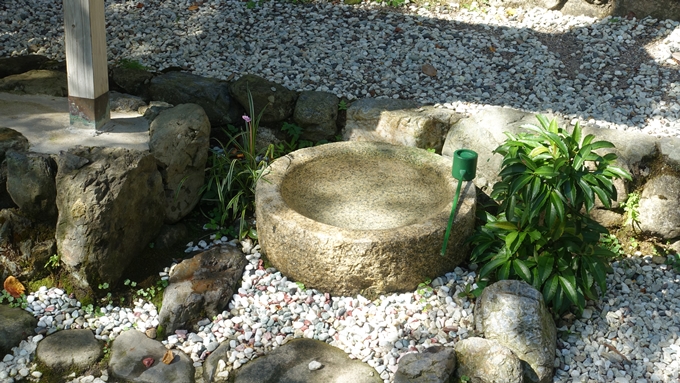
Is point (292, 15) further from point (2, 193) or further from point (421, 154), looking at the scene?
point (2, 193)

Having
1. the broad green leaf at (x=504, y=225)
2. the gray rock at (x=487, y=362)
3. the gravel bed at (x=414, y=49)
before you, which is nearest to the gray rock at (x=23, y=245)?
the gravel bed at (x=414, y=49)

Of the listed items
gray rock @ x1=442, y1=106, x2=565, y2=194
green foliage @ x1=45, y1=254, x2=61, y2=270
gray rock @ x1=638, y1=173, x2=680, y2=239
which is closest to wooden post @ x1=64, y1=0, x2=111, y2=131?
green foliage @ x1=45, y1=254, x2=61, y2=270

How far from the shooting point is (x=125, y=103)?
518cm

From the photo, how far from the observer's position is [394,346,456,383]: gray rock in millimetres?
3660

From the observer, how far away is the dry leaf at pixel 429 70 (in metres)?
5.70

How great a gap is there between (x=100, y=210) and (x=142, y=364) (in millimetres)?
939

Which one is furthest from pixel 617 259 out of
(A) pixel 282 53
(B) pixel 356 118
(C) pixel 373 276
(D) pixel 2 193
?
(D) pixel 2 193

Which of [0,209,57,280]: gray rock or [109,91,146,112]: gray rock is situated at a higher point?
[109,91,146,112]: gray rock

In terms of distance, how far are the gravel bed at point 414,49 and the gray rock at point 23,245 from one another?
70.2 inches

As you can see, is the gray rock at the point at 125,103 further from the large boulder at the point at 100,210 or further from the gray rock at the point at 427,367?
the gray rock at the point at 427,367

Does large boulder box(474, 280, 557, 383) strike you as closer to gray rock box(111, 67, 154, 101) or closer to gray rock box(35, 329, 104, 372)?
gray rock box(35, 329, 104, 372)

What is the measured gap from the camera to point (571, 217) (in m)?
4.25

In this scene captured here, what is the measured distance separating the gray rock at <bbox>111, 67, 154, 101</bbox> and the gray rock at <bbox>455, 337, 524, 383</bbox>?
3112 millimetres

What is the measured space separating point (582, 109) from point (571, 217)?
1390 millimetres
